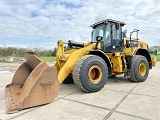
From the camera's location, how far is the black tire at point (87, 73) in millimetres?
4320

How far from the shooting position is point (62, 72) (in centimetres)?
442

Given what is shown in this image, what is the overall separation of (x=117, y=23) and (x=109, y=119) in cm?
401

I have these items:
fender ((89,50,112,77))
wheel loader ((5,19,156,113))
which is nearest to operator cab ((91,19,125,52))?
wheel loader ((5,19,156,113))

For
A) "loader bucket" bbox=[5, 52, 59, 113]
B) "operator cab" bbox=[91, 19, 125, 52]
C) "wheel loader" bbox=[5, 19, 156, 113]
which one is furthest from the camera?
"operator cab" bbox=[91, 19, 125, 52]

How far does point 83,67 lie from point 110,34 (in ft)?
6.83

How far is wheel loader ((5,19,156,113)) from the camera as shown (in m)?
3.46

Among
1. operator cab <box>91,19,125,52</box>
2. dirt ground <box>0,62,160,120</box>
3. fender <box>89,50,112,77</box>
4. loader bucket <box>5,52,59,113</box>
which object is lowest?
dirt ground <box>0,62,160,120</box>

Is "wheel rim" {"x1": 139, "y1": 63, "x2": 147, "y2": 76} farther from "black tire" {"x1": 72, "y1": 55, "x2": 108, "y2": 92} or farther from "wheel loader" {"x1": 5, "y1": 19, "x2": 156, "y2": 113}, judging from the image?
"black tire" {"x1": 72, "y1": 55, "x2": 108, "y2": 92}

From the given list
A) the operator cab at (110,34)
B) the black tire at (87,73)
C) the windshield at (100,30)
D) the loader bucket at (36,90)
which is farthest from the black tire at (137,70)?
the loader bucket at (36,90)

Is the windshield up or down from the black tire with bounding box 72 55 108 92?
up

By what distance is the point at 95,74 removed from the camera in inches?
192

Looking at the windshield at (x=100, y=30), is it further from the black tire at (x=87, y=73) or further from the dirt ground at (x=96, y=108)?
the dirt ground at (x=96, y=108)

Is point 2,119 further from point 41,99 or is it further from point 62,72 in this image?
point 62,72

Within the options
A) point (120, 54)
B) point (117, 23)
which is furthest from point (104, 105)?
point (117, 23)
